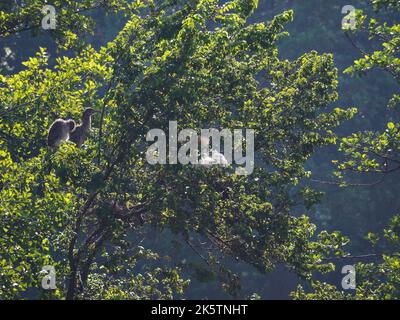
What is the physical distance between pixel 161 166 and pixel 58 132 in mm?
2864

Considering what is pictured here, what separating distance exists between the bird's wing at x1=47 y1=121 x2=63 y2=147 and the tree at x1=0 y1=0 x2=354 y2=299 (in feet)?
0.71

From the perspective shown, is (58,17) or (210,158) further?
(58,17)

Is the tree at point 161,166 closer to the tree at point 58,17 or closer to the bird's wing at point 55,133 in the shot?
the bird's wing at point 55,133

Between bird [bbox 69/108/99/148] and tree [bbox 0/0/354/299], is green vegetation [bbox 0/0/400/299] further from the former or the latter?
bird [bbox 69/108/99/148]

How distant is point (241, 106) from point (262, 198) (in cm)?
173

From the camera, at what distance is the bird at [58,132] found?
12.6m

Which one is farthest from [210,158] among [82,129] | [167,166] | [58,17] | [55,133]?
[58,17]

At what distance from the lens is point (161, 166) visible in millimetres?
11227

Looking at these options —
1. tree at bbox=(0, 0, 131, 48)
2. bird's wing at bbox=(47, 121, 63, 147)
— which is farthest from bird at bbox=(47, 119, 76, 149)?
tree at bbox=(0, 0, 131, 48)

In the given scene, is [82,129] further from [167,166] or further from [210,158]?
[210,158]

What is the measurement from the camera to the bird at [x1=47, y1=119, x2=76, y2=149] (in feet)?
41.2

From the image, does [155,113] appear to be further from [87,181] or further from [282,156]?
[282,156]

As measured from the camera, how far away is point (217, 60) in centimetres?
1121
